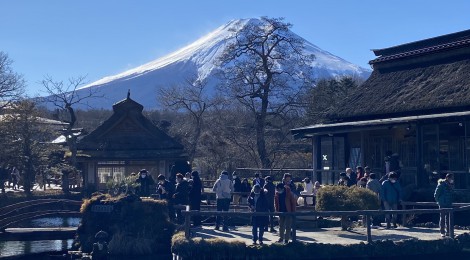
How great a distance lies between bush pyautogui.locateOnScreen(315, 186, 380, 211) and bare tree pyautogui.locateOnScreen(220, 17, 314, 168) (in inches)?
1058

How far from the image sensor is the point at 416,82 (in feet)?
106

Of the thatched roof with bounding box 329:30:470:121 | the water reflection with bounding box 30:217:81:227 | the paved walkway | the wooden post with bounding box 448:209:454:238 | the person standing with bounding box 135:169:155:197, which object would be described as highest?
the thatched roof with bounding box 329:30:470:121

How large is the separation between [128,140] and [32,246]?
16747 millimetres

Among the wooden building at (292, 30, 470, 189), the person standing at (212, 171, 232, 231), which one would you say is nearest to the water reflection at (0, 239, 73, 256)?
the person standing at (212, 171, 232, 231)

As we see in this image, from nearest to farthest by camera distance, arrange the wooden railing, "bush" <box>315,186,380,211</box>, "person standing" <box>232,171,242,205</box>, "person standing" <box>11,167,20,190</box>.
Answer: the wooden railing < "bush" <box>315,186,380,211</box> < "person standing" <box>232,171,242,205</box> < "person standing" <box>11,167,20,190</box>

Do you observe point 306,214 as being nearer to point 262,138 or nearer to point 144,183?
point 144,183

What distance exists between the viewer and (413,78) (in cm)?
3294

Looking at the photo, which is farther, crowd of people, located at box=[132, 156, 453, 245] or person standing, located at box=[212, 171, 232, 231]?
person standing, located at box=[212, 171, 232, 231]

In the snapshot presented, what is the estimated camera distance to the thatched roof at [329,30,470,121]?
96.1 ft

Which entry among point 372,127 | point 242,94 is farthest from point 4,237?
→ point 242,94

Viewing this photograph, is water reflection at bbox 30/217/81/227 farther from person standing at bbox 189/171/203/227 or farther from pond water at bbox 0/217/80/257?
person standing at bbox 189/171/203/227

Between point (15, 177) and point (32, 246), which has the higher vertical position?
point (15, 177)

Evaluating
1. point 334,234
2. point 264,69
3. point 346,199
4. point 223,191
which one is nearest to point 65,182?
point 264,69

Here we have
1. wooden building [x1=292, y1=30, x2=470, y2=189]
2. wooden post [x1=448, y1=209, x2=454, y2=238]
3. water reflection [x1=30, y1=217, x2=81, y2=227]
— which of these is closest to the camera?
wooden post [x1=448, y1=209, x2=454, y2=238]
